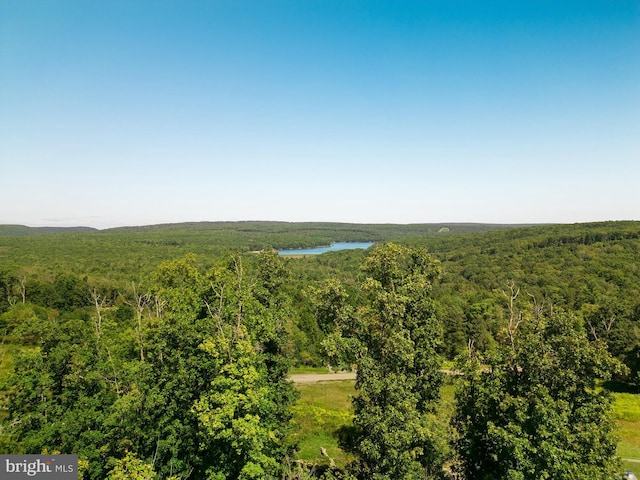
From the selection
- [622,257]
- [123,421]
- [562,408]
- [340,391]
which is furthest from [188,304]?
[622,257]

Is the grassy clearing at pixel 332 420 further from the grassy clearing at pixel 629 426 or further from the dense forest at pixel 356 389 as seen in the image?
the dense forest at pixel 356 389

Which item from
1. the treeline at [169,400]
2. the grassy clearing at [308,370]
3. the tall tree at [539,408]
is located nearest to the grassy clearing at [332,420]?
the tall tree at [539,408]

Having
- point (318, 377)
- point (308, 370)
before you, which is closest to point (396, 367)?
point (318, 377)

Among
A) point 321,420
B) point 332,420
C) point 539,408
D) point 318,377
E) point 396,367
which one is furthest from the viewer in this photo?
point 318,377

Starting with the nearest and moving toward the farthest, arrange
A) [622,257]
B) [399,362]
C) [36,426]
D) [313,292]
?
[399,362] < [36,426] < [313,292] < [622,257]

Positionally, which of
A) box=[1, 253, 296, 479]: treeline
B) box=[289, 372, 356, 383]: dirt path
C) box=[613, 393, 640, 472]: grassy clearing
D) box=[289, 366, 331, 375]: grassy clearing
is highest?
box=[1, 253, 296, 479]: treeline

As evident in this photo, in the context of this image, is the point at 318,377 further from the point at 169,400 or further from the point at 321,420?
the point at 169,400

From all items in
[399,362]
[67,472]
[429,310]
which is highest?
[429,310]

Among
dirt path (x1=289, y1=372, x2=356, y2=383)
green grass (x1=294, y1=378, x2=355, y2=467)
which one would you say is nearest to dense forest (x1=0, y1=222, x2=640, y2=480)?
green grass (x1=294, y1=378, x2=355, y2=467)

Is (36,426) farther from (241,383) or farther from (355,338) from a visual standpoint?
(355,338)

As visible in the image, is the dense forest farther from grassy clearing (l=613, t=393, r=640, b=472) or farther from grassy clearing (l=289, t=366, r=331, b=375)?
grassy clearing (l=289, t=366, r=331, b=375)

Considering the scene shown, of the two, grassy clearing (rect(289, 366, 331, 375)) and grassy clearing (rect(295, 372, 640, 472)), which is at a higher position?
grassy clearing (rect(295, 372, 640, 472))
